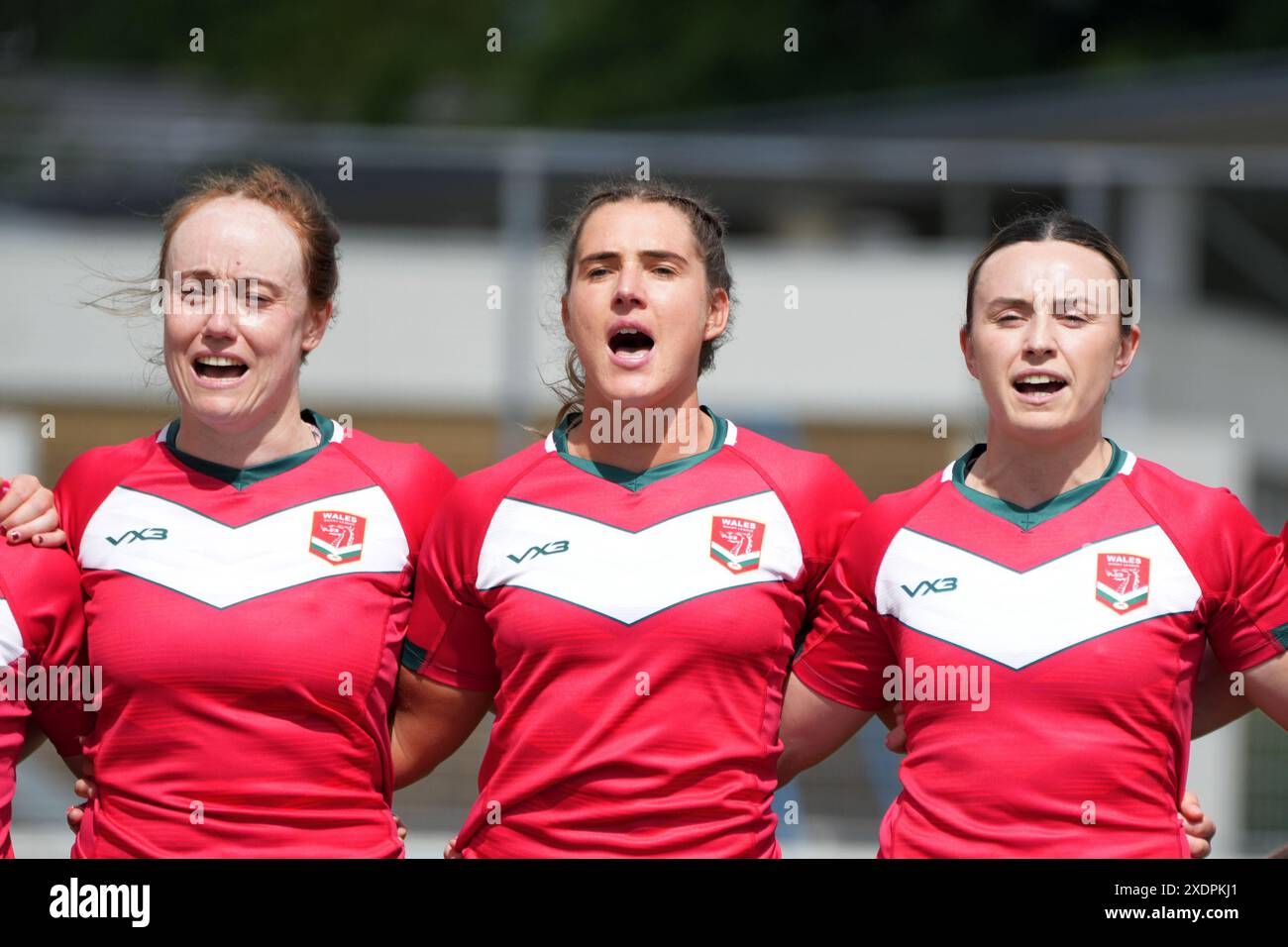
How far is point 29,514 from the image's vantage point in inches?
150

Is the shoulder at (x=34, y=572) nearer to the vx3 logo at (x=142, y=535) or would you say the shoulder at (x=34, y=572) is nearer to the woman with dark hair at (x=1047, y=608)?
the vx3 logo at (x=142, y=535)

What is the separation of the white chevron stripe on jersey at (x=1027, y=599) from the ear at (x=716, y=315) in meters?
0.78

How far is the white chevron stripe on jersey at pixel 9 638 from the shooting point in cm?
365

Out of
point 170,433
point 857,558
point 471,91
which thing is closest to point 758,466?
point 857,558

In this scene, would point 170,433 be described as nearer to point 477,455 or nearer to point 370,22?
point 477,455

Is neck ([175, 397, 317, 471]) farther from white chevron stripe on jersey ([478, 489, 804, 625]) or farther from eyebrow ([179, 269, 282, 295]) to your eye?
white chevron stripe on jersey ([478, 489, 804, 625])

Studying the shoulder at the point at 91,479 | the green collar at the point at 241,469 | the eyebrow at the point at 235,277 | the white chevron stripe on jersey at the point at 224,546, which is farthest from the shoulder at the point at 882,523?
the shoulder at the point at 91,479

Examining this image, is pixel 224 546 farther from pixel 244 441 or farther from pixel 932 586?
pixel 932 586

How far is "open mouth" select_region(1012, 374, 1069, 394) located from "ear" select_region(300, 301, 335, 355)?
5.57 ft

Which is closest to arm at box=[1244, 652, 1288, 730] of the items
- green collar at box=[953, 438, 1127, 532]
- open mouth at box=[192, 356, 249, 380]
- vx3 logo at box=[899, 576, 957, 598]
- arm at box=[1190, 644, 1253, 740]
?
arm at box=[1190, 644, 1253, 740]

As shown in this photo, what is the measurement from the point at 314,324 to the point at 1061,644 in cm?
195

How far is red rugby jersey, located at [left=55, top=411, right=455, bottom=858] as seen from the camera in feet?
11.7

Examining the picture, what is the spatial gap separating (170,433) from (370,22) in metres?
22.9

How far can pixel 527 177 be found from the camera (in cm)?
806
